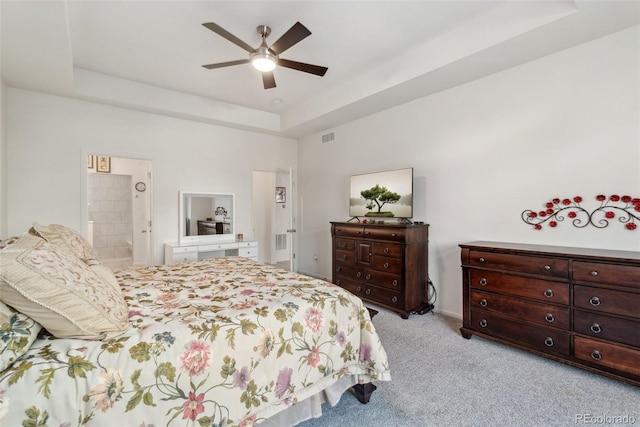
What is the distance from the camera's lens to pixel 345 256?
411cm

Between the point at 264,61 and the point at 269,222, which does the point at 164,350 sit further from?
the point at 269,222

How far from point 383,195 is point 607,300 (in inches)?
94.1

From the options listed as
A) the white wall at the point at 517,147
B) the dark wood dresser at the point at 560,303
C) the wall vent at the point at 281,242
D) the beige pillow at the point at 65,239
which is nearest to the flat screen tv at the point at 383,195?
the white wall at the point at 517,147

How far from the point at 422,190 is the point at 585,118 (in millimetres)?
1659

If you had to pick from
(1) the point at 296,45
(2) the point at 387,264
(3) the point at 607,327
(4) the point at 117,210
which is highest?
(1) the point at 296,45

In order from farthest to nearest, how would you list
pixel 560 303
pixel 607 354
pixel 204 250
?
pixel 204 250, pixel 560 303, pixel 607 354

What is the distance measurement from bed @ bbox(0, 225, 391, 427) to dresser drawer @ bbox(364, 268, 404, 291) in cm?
164

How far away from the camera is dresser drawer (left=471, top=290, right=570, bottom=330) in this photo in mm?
2320

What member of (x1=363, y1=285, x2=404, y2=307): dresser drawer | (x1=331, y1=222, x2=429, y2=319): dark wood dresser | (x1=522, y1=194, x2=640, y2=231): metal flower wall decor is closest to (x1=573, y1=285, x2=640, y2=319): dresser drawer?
(x1=522, y1=194, x2=640, y2=231): metal flower wall decor

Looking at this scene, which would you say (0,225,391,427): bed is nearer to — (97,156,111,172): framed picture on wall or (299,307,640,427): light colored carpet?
(299,307,640,427): light colored carpet

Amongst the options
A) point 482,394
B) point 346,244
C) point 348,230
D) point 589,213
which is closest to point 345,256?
point 346,244

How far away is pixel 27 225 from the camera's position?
3492mm

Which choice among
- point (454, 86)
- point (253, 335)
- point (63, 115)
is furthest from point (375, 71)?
point (63, 115)

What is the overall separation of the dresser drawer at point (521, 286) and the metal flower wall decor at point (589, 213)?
66 centimetres
